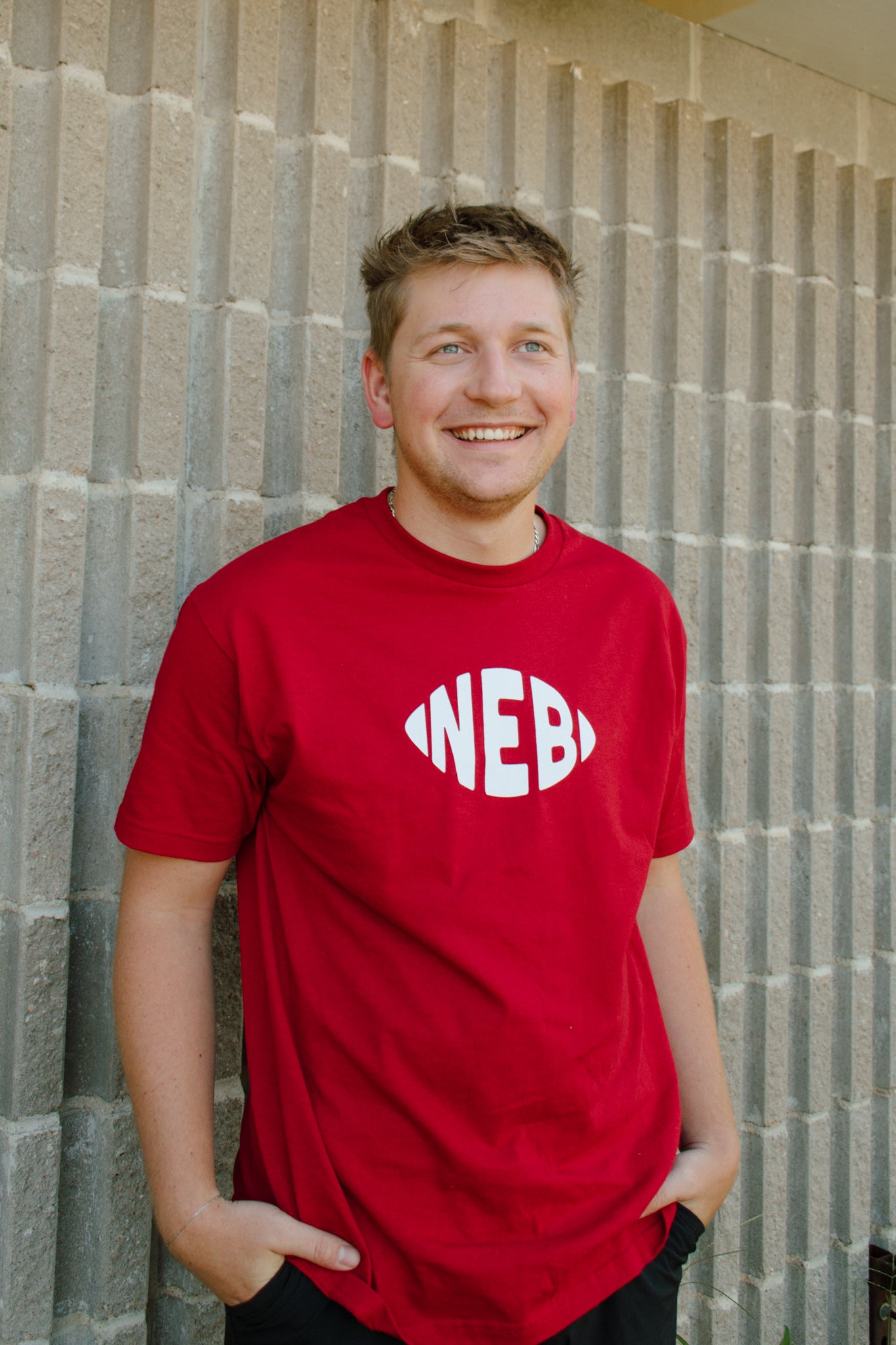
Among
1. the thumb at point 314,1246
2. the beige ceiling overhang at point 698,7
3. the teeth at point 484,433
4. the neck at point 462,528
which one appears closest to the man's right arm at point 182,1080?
the thumb at point 314,1246

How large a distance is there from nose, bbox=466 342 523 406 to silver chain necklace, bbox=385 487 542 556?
26cm

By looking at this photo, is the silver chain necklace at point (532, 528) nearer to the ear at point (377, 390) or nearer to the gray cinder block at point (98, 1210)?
the ear at point (377, 390)

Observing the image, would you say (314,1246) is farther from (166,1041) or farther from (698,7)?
(698,7)

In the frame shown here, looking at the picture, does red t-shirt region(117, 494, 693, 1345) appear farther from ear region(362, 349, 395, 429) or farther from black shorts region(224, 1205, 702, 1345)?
ear region(362, 349, 395, 429)

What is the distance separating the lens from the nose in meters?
1.71

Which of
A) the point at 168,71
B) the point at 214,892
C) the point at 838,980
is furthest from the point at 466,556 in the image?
the point at 838,980

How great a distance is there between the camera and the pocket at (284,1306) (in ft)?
5.00

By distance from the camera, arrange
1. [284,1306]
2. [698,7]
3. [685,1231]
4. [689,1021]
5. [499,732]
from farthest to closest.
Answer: [698,7]
[689,1021]
[685,1231]
[499,732]
[284,1306]

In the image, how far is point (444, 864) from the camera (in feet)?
5.22

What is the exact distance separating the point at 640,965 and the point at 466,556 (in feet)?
2.54

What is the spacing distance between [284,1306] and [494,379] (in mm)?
1411

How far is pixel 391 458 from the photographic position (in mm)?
2348

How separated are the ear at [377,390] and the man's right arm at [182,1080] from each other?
0.81 meters

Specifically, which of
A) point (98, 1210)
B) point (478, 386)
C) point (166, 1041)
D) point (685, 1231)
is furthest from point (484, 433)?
point (98, 1210)
